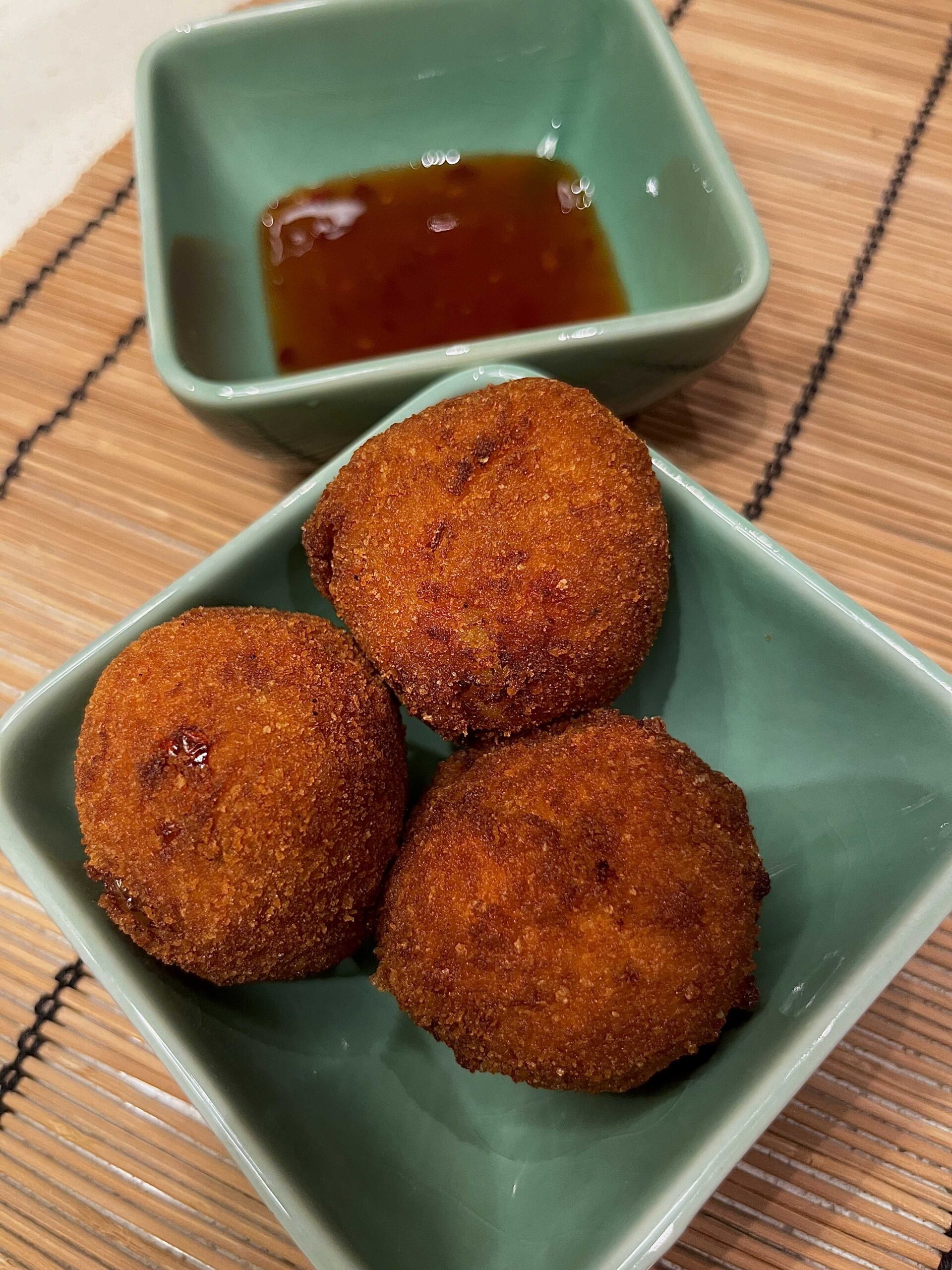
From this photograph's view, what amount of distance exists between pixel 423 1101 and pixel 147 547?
2.91ft

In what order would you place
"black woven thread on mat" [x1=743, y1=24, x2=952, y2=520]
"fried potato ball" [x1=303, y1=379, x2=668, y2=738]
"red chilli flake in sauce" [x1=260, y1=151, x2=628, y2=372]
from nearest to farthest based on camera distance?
"fried potato ball" [x1=303, y1=379, x2=668, y2=738]
"black woven thread on mat" [x1=743, y1=24, x2=952, y2=520]
"red chilli flake in sauce" [x1=260, y1=151, x2=628, y2=372]

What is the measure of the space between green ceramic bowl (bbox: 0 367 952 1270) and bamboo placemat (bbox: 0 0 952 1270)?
0.23m

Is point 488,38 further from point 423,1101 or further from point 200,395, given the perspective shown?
point 423,1101

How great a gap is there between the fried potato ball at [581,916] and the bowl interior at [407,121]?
778 mm

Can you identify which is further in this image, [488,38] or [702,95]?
[702,95]

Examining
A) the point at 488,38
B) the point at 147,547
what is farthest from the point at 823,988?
the point at 488,38

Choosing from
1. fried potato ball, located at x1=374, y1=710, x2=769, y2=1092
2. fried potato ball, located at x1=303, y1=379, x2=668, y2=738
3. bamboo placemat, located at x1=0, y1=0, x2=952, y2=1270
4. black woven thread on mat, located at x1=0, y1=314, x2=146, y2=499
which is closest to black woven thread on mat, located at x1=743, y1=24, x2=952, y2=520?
bamboo placemat, located at x1=0, y1=0, x2=952, y2=1270

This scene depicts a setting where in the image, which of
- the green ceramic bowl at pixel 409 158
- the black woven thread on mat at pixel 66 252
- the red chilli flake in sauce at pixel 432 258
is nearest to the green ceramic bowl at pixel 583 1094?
the green ceramic bowl at pixel 409 158

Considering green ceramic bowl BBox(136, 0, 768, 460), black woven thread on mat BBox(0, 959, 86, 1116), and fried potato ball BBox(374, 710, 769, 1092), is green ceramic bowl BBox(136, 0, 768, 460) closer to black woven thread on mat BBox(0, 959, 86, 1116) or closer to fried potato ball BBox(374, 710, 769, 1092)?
fried potato ball BBox(374, 710, 769, 1092)

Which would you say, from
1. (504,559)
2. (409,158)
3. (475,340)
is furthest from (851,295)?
(504,559)

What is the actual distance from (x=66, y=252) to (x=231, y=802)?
4.18ft

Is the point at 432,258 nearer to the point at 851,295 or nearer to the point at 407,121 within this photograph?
the point at 407,121

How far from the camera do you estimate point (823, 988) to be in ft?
2.57

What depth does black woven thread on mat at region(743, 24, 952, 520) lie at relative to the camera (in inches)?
54.4
